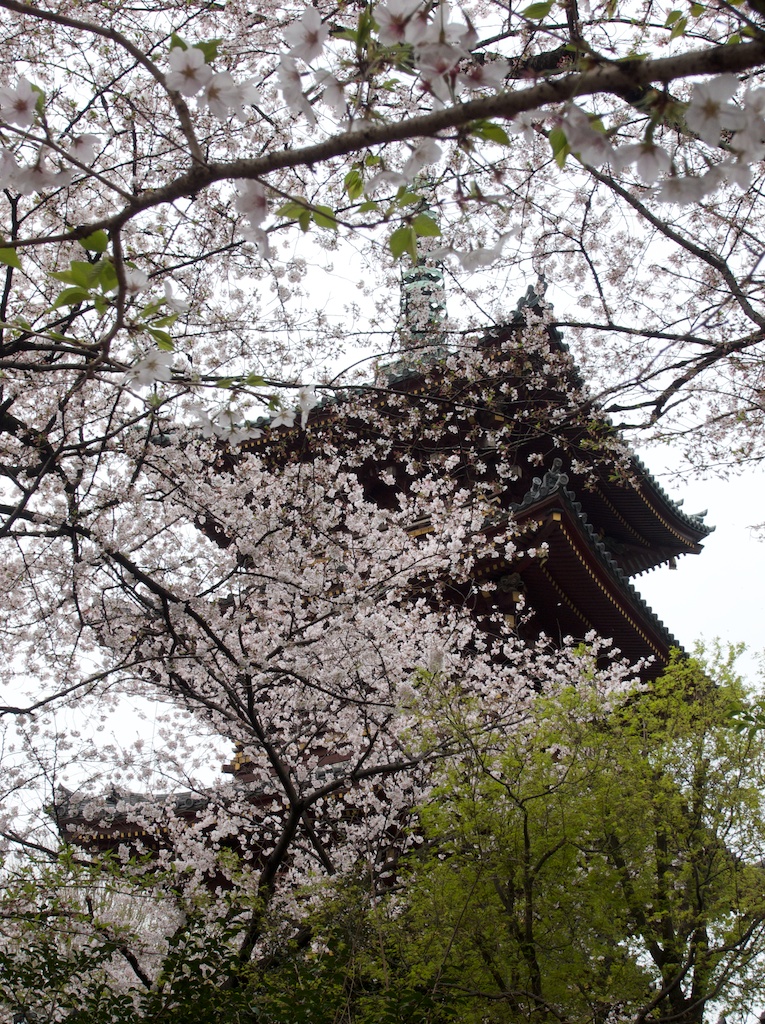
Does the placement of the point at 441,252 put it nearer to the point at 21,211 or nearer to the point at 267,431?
the point at 21,211

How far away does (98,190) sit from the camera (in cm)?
649

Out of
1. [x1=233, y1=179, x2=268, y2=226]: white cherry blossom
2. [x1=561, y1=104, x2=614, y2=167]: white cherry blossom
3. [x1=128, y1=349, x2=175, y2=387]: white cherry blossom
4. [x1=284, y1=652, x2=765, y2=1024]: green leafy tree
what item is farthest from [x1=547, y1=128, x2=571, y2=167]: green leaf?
[x1=284, y1=652, x2=765, y2=1024]: green leafy tree

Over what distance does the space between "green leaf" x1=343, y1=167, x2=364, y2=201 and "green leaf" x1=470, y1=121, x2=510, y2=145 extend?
1.29 feet

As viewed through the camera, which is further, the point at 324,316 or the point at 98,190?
the point at 324,316

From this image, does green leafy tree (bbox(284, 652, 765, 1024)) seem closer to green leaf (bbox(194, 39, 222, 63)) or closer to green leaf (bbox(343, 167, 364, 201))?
green leaf (bbox(343, 167, 364, 201))

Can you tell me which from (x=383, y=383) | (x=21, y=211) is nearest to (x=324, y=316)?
(x=383, y=383)

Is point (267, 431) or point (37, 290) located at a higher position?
point (267, 431)

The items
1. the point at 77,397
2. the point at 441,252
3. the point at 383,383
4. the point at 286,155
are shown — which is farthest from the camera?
the point at 383,383

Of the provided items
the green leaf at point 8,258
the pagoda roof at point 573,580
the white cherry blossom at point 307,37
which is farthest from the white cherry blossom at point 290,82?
the pagoda roof at point 573,580

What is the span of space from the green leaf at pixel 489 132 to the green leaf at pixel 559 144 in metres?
0.10

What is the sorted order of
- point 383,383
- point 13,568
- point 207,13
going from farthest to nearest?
point 383,383, point 13,568, point 207,13

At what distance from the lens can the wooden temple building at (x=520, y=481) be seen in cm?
788

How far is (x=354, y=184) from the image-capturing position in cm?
222

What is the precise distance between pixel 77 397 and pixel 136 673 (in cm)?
247
